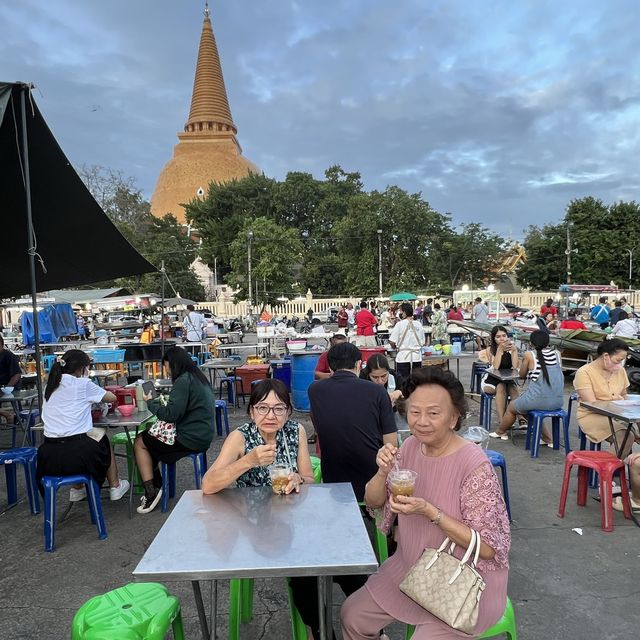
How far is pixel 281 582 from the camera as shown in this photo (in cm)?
335

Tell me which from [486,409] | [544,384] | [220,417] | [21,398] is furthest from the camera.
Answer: [486,409]

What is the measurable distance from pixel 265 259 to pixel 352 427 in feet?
97.0

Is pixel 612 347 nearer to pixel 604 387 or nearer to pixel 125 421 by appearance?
pixel 604 387

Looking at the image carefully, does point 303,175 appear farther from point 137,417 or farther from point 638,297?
point 137,417

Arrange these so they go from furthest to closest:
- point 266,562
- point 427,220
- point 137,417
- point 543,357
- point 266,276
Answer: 1. point 427,220
2. point 266,276
3. point 543,357
4. point 137,417
5. point 266,562

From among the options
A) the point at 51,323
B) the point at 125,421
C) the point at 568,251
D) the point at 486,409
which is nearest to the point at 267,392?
the point at 125,421

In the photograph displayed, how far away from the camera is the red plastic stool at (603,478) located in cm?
390

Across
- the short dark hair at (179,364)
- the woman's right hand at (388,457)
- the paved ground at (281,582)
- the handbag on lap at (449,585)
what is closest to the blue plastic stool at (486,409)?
the paved ground at (281,582)

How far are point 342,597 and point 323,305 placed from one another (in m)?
33.1

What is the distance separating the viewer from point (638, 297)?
32.7m

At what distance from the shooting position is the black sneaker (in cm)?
442

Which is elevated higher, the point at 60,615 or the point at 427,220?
the point at 427,220

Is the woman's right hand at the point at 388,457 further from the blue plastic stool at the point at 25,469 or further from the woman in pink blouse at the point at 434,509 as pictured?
the blue plastic stool at the point at 25,469

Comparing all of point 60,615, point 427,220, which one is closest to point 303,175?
point 427,220
